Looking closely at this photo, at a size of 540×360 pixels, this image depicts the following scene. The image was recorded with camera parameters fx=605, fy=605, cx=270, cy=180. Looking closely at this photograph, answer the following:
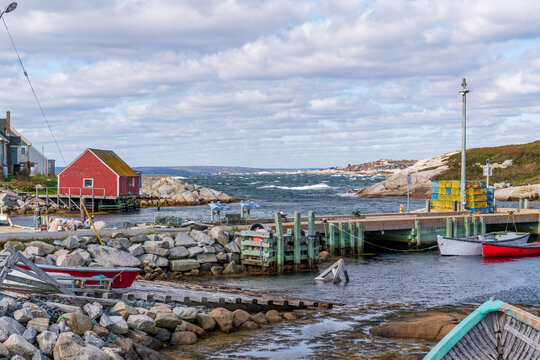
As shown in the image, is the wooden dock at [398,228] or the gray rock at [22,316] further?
the wooden dock at [398,228]

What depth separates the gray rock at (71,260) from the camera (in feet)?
72.5

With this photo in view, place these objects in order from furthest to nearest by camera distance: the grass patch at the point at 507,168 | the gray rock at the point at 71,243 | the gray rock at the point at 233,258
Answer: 1. the grass patch at the point at 507,168
2. the gray rock at the point at 233,258
3. the gray rock at the point at 71,243

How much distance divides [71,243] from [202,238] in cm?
606

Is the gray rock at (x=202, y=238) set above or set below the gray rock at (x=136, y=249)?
above

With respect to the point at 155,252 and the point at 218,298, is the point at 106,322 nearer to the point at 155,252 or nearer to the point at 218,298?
the point at 218,298

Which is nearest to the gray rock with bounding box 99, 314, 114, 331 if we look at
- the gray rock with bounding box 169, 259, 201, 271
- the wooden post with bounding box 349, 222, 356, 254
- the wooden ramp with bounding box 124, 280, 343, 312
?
the wooden ramp with bounding box 124, 280, 343, 312

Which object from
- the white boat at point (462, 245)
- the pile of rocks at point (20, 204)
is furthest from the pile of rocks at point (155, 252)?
the pile of rocks at point (20, 204)

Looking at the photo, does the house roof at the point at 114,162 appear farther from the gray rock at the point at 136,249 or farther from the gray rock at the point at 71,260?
the gray rock at the point at 71,260

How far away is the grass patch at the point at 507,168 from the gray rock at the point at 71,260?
80.8m

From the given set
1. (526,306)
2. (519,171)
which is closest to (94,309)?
(526,306)

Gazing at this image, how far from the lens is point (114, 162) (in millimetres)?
66312

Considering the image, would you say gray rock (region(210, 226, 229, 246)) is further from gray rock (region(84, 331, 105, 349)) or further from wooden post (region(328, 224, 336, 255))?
gray rock (region(84, 331, 105, 349))

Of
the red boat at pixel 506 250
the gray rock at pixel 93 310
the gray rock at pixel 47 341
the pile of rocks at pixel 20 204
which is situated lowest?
the red boat at pixel 506 250

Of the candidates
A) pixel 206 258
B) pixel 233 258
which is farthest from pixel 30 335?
pixel 233 258
